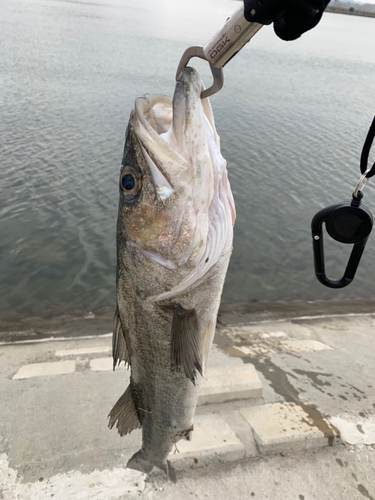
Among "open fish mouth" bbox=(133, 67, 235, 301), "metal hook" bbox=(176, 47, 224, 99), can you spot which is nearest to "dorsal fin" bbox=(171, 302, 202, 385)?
"open fish mouth" bbox=(133, 67, 235, 301)

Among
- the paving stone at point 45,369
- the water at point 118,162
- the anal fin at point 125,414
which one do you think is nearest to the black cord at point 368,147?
the anal fin at point 125,414

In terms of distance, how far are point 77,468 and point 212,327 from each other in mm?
1960

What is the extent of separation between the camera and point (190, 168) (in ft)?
6.16

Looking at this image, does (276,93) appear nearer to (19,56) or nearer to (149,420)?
(19,56)

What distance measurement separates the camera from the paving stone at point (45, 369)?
161 inches

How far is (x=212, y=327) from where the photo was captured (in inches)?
90.2

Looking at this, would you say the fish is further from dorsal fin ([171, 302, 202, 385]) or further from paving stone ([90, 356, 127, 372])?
paving stone ([90, 356, 127, 372])

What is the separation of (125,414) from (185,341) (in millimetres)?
894

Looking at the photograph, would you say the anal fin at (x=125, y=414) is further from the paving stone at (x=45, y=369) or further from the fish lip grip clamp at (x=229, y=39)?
the fish lip grip clamp at (x=229, y=39)

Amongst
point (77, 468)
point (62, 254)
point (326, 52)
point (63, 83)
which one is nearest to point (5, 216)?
point (62, 254)

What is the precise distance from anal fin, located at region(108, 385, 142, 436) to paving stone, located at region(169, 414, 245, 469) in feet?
2.55

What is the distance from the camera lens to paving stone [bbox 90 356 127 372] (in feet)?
13.9

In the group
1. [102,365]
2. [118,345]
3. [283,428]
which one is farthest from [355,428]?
[102,365]

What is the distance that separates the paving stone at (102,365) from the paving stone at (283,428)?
61.8 inches
